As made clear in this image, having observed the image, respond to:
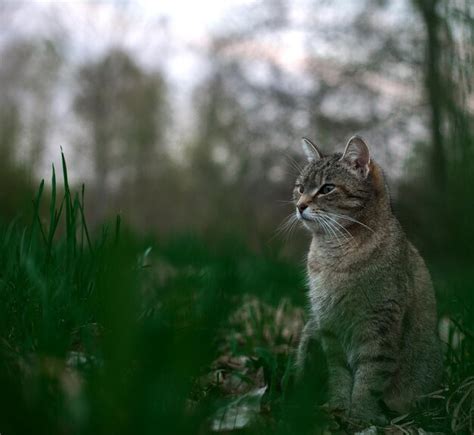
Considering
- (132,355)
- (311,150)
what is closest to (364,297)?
(311,150)

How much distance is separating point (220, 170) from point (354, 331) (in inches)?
548

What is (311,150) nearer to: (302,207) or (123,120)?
(302,207)

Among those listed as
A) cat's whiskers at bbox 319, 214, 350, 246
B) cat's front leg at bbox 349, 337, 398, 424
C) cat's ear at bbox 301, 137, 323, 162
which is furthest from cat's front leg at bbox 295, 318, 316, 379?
cat's ear at bbox 301, 137, 323, 162

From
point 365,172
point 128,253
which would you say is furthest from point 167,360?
point 365,172

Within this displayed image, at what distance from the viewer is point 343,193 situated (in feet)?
11.9

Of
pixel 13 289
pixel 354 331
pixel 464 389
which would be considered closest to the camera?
pixel 13 289

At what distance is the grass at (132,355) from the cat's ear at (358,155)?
2.86 feet

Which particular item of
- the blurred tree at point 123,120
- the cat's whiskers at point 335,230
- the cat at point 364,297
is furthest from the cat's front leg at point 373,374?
the blurred tree at point 123,120

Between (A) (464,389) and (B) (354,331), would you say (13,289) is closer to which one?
(B) (354,331)

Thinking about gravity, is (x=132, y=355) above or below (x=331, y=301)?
above

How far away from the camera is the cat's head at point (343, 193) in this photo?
3.54m

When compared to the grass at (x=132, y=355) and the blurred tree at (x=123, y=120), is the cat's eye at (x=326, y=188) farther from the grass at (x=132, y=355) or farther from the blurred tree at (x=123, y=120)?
the blurred tree at (x=123, y=120)

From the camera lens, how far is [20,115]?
59.4ft

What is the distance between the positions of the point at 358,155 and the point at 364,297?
910 millimetres
